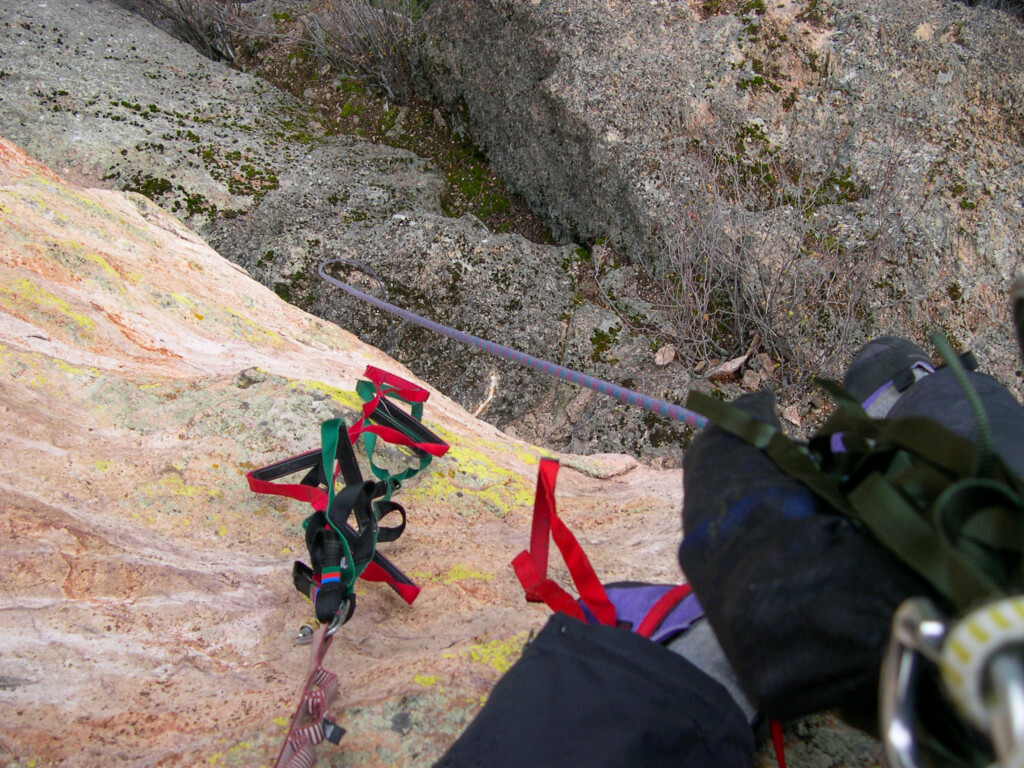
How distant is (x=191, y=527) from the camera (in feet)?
5.43

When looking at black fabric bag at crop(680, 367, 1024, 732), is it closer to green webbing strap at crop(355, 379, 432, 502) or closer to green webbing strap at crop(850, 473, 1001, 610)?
green webbing strap at crop(850, 473, 1001, 610)

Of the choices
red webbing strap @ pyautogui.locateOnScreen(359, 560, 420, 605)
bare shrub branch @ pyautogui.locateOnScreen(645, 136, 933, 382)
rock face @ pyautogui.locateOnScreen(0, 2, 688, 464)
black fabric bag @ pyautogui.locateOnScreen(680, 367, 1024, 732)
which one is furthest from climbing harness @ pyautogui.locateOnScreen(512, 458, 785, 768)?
bare shrub branch @ pyautogui.locateOnScreen(645, 136, 933, 382)

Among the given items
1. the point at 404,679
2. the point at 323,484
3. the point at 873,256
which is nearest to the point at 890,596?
the point at 404,679

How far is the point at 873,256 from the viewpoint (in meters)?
3.36

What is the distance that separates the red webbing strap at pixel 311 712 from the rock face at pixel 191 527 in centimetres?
5

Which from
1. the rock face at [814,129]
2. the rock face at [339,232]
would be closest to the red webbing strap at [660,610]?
the rock face at [339,232]

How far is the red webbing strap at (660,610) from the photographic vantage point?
112 centimetres

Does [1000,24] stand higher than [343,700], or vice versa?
[1000,24]

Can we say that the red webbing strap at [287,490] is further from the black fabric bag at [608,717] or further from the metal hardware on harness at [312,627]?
the black fabric bag at [608,717]

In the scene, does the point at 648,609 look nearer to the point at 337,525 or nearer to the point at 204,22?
the point at 337,525

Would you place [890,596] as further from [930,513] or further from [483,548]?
[483,548]

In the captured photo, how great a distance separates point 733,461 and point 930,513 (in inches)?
10.7

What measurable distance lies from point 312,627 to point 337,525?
10.3 inches


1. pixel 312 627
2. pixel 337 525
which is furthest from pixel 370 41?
pixel 312 627
